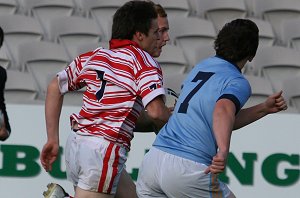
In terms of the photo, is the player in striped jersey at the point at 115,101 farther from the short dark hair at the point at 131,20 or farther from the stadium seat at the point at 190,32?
the stadium seat at the point at 190,32

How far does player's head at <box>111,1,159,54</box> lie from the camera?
4.72 metres

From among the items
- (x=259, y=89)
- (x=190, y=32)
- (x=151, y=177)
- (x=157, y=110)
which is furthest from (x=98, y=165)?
(x=190, y=32)

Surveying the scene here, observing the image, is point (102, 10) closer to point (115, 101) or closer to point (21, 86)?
point (21, 86)

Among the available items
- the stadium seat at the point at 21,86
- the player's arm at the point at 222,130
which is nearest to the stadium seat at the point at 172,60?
the stadium seat at the point at 21,86

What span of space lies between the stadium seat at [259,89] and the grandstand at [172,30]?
1.1 inches

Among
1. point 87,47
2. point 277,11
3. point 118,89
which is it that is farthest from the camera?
point 277,11

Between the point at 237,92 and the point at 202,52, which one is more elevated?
the point at 237,92

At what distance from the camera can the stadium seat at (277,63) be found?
30.6 ft

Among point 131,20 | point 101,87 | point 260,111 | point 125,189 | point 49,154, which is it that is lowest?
point 125,189

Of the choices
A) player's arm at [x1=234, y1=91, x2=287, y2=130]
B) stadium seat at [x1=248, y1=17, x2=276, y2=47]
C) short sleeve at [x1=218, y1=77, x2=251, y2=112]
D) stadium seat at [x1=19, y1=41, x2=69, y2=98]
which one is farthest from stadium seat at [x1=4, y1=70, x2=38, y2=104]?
short sleeve at [x1=218, y1=77, x2=251, y2=112]

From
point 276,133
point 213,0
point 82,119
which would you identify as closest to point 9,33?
point 213,0

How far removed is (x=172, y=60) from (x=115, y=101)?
15.0ft

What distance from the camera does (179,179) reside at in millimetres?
4434

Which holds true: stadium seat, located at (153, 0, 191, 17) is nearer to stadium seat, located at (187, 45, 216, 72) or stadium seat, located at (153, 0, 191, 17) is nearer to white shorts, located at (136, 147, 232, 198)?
stadium seat, located at (187, 45, 216, 72)
